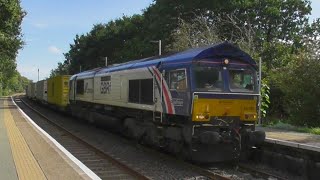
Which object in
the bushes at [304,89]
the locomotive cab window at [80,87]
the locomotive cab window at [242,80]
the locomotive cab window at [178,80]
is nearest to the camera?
the locomotive cab window at [178,80]

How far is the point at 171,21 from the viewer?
148 feet

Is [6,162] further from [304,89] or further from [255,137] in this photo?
[304,89]

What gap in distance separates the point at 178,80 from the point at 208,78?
0.84 metres

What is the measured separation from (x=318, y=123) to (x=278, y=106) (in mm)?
6257

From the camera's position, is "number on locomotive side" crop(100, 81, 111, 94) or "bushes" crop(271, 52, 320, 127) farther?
"number on locomotive side" crop(100, 81, 111, 94)

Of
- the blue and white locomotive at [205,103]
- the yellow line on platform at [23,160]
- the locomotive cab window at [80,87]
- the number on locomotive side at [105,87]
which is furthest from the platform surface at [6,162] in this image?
the locomotive cab window at [80,87]

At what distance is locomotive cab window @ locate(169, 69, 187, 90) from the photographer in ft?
42.7

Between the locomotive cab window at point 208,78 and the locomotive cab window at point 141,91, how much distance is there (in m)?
2.61

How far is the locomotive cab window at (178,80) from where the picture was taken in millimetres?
13016

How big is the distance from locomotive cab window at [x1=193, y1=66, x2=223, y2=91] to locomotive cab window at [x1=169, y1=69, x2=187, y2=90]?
36 cm

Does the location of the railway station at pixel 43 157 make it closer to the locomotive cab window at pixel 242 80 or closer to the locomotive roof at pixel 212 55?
the locomotive cab window at pixel 242 80

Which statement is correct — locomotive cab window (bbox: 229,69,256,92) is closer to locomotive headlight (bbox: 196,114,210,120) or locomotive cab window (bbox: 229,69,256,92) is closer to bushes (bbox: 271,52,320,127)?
locomotive headlight (bbox: 196,114,210,120)

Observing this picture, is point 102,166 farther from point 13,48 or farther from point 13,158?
point 13,48

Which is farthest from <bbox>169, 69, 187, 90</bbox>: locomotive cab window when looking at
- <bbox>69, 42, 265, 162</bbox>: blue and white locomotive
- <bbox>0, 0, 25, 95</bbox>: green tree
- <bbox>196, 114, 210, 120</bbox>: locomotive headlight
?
<bbox>0, 0, 25, 95</bbox>: green tree
